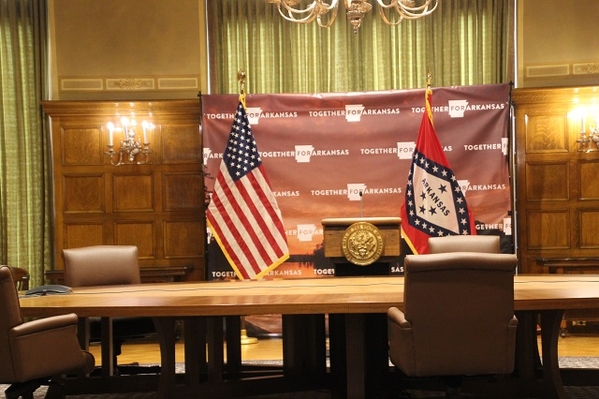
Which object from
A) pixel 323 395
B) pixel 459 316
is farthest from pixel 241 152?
pixel 459 316

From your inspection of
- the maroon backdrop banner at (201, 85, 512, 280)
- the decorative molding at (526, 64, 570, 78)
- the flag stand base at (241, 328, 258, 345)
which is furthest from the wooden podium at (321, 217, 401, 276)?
the decorative molding at (526, 64, 570, 78)

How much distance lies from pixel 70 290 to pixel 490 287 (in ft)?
8.95

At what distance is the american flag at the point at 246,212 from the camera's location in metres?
7.73

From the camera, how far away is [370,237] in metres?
6.29

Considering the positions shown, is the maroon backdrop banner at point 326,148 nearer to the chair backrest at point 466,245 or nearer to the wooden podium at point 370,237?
the wooden podium at point 370,237

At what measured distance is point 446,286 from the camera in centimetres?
384

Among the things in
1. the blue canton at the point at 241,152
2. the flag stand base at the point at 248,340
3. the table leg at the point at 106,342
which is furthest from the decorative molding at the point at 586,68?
the table leg at the point at 106,342

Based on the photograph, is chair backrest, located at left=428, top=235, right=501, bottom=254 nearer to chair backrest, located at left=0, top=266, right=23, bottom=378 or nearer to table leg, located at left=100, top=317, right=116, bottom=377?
table leg, located at left=100, top=317, right=116, bottom=377

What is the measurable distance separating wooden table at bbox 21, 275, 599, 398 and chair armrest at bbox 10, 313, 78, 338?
0.13 meters

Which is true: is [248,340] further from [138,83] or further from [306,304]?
[306,304]

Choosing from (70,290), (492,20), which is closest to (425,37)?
(492,20)

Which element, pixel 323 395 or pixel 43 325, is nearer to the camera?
pixel 43 325

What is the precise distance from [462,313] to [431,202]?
393 cm

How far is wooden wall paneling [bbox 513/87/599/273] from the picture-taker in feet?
27.7
